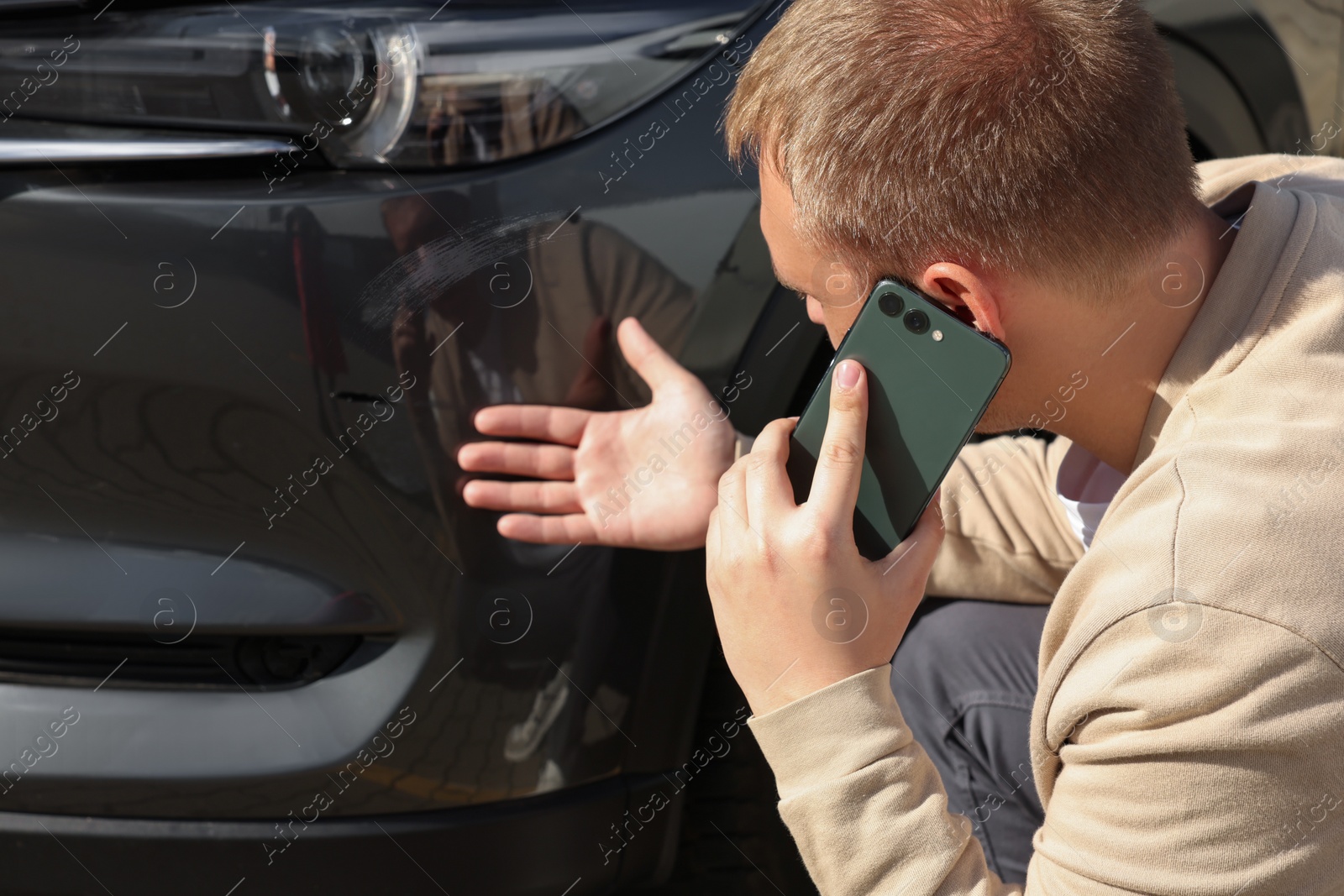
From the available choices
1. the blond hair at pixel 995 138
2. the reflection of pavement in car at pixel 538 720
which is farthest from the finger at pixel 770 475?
the reflection of pavement in car at pixel 538 720

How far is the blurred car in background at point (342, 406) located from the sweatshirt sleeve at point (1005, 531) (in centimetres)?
43

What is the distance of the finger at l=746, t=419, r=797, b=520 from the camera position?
4.17 ft

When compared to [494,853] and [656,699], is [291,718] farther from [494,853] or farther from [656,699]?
[656,699]

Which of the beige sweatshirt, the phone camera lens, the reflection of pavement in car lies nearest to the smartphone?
the phone camera lens

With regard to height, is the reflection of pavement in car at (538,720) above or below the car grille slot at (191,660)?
below

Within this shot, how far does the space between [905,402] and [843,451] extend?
13 centimetres

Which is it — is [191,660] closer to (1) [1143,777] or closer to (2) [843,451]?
(2) [843,451]

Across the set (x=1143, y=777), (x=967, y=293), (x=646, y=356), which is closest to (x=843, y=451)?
(x=967, y=293)

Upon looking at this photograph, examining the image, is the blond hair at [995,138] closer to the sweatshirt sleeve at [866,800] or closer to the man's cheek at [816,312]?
the man's cheek at [816,312]

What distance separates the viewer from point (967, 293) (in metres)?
1.25

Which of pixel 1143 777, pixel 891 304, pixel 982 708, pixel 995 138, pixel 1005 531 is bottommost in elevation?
pixel 982 708

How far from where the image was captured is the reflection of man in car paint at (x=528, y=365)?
1372 millimetres

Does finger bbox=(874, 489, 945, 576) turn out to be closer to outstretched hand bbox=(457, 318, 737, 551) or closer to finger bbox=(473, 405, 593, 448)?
outstretched hand bbox=(457, 318, 737, 551)

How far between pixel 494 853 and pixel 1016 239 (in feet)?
3.60
